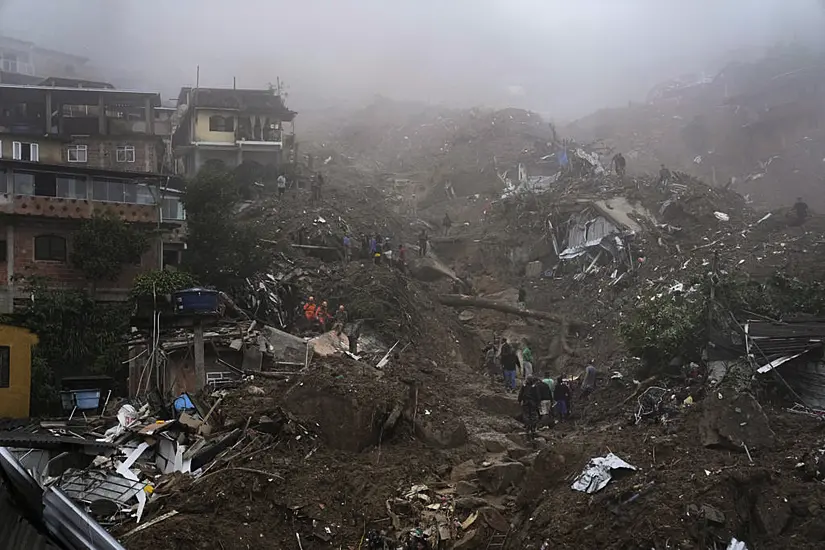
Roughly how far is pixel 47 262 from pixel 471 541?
54.5 feet

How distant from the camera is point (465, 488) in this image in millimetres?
11000

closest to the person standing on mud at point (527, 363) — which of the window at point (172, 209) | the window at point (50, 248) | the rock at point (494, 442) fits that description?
the rock at point (494, 442)

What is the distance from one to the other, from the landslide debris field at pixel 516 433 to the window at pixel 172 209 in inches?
131

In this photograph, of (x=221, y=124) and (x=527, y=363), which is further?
(x=221, y=124)

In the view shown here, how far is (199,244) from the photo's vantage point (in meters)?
22.8

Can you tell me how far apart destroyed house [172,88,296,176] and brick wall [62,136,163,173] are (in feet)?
12.8

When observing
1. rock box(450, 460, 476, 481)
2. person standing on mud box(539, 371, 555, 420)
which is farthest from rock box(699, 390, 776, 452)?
person standing on mud box(539, 371, 555, 420)

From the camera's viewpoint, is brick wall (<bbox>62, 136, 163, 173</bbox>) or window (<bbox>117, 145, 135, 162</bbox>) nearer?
brick wall (<bbox>62, 136, 163, 173</bbox>)

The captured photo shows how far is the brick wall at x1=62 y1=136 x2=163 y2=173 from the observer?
31297 mm

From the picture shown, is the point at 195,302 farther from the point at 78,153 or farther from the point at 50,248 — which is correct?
the point at 78,153

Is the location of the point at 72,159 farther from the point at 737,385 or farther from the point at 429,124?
the point at 429,124

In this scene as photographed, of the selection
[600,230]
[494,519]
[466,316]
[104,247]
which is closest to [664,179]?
[600,230]

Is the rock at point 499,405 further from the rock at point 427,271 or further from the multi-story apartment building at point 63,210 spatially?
the multi-story apartment building at point 63,210

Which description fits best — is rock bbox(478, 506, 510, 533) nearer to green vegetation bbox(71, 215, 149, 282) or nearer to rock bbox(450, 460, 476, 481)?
rock bbox(450, 460, 476, 481)
